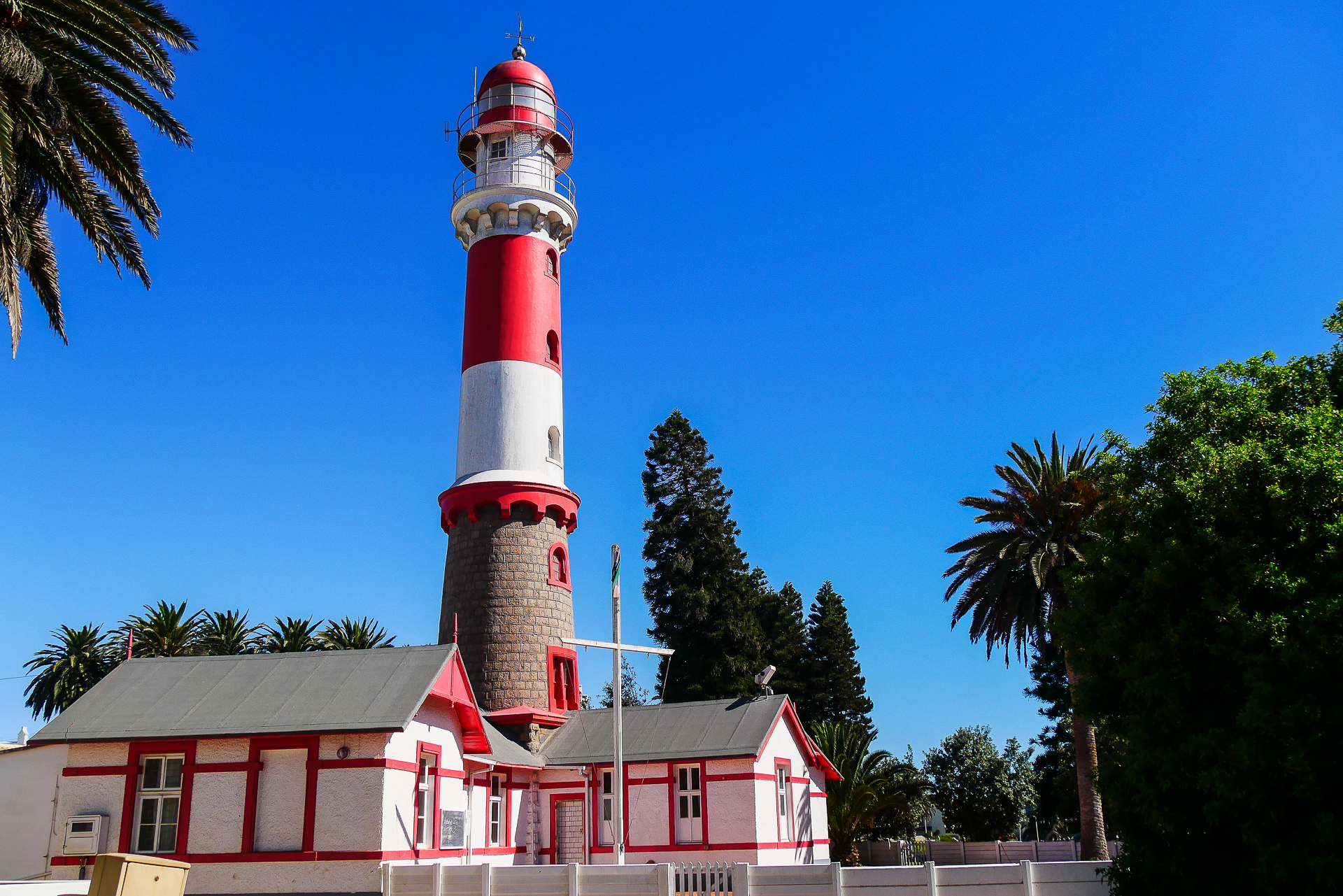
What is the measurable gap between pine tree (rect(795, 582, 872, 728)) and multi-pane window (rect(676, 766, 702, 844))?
26012 mm

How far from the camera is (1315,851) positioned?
12.7 m

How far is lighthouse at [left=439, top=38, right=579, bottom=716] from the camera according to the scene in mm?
28766

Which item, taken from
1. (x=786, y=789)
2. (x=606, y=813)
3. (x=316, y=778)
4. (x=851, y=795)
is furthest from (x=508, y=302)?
(x=851, y=795)

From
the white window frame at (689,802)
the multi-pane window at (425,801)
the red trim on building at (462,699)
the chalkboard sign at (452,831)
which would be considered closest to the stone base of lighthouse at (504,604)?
the red trim on building at (462,699)

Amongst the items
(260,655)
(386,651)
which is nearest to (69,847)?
(260,655)

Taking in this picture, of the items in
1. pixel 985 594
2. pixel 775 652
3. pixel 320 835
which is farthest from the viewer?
pixel 775 652

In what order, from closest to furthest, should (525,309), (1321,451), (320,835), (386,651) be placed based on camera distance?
(1321,451), (320,835), (386,651), (525,309)

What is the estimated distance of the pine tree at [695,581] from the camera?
45594 millimetres

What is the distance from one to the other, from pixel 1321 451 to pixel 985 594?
21118 millimetres

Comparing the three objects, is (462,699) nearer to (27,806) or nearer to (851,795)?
(27,806)

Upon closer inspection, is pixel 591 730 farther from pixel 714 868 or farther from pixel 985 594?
pixel 985 594

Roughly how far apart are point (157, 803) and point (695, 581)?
28.6 m

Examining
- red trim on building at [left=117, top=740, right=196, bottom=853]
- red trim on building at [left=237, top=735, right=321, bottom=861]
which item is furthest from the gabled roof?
red trim on building at [left=117, top=740, right=196, bottom=853]

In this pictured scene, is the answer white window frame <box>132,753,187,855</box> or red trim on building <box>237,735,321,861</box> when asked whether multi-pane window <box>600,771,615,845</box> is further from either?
white window frame <box>132,753,187,855</box>
